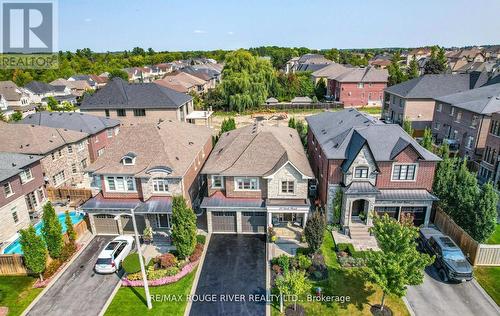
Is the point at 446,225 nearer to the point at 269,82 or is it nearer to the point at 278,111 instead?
the point at 278,111

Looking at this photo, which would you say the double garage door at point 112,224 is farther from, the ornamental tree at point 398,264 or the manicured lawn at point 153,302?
the ornamental tree at point 398,264

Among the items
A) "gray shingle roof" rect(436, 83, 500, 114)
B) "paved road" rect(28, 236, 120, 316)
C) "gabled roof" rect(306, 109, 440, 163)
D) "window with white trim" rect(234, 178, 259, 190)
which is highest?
"gray shingle roof" rect(436, 83, 500, 114)

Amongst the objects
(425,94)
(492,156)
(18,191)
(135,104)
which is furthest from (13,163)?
(425,94)

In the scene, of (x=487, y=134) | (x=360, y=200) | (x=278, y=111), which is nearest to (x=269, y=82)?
(x=278, y=111)

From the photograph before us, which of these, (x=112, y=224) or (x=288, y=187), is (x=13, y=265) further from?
(x=288, y=187)

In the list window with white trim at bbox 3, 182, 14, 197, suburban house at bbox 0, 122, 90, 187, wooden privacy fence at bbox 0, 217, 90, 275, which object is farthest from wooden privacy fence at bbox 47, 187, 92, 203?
wooden privacy fence at bbox 0, 217, 90, 275

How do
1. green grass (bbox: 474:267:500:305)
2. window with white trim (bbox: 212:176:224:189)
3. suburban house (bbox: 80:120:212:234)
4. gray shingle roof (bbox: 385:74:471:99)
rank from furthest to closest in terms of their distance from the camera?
gray shingle roof (bbox: 385:74:471:99)
window with white trim (bbox: 212:176:224:189)
suburban house (bbox: 80:120:212:234)
green grass (bbox: 474:267:500:305)

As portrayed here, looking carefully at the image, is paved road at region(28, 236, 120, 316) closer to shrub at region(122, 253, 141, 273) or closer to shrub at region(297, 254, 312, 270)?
shrub at region(122, 253, 141, 273)
